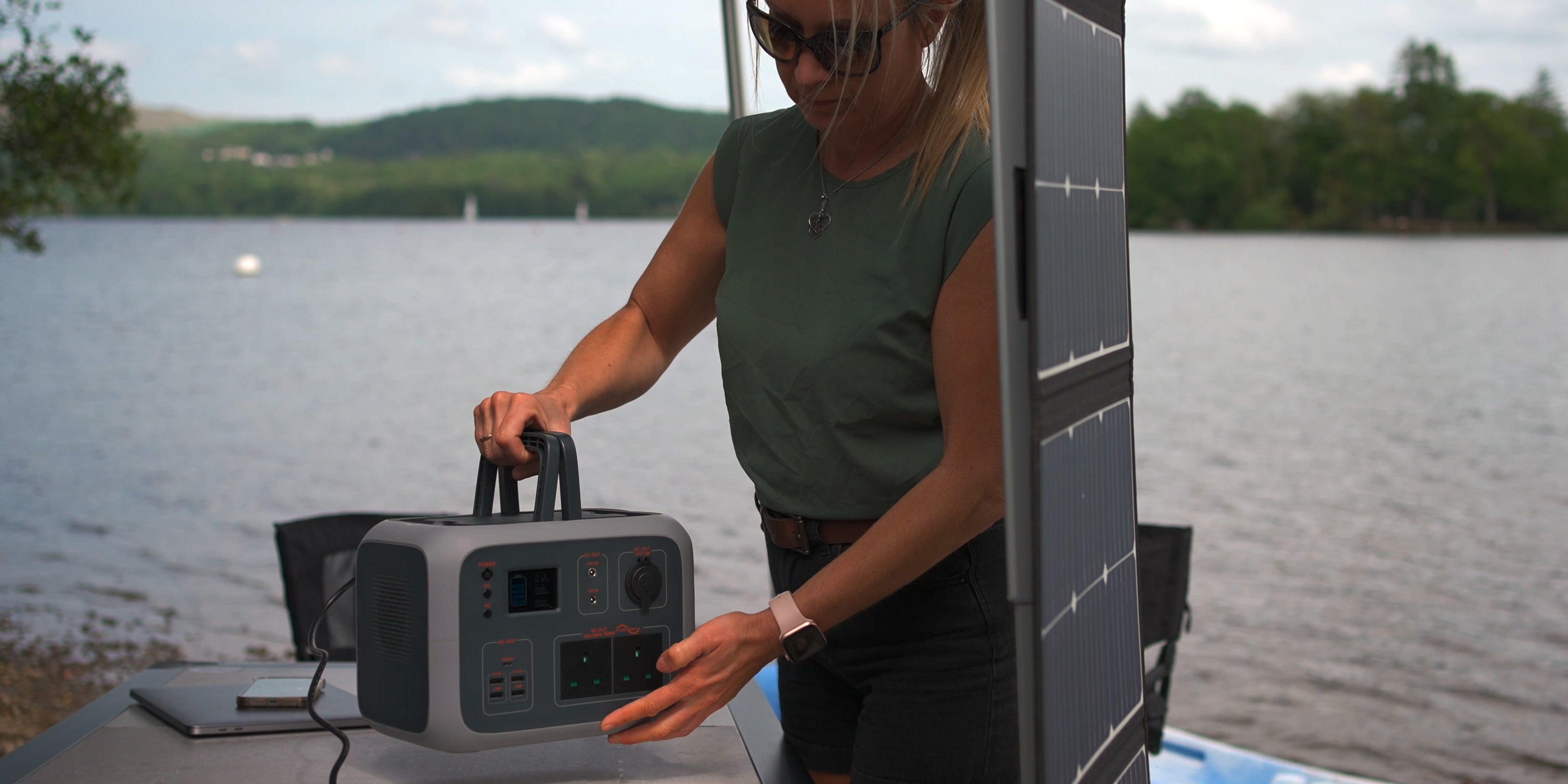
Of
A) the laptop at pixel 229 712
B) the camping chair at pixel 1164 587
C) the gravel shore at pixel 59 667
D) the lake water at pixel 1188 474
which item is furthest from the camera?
the lake water at pixel 1188 474

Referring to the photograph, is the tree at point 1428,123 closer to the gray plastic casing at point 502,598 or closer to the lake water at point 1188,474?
the lake water at point 1188,474

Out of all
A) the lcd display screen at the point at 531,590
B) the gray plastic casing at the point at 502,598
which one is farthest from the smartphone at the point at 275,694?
the lcd display screen at the point at 531,590

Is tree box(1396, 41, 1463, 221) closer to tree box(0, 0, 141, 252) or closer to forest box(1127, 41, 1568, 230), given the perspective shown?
forest box(1127, 41, 1568, 230)

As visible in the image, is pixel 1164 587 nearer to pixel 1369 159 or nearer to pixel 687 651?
pixel 687 651

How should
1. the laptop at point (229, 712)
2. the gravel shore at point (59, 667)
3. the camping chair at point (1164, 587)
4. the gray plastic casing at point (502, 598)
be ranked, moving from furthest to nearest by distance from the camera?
the gravel shore at point (59, 667)
the camping chair at point (1164, 587)
the laptop at point (229, 712)
the gray plastic casing at point (502, 598)

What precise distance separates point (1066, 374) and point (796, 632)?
408 mm

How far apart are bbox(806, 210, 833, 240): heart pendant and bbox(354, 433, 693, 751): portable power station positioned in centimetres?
34

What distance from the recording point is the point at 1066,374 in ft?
3.30

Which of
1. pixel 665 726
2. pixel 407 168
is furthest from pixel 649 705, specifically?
pixel 407 168

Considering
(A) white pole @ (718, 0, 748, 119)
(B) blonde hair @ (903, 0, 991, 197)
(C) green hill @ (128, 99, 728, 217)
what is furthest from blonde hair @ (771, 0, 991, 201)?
(C) green hill @ (128, 99, 728, 217)

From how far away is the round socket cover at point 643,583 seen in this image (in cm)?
129

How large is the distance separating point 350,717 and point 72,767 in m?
0.29

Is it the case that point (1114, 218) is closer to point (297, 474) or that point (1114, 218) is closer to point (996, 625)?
point (996, 625)

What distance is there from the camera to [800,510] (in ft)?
4.61
